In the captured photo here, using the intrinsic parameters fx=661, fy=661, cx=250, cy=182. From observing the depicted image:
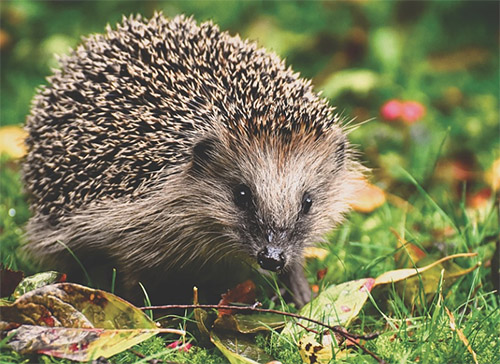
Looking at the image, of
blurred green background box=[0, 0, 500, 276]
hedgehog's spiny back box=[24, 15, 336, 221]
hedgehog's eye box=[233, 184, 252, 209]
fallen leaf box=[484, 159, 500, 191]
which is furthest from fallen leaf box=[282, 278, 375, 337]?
blurred green background box=[0, 0, 500, 276]

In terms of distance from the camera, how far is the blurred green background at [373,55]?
4.45 meters

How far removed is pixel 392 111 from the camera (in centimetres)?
447

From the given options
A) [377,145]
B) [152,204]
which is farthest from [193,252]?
[377,145]

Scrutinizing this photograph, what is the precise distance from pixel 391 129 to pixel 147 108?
90.7 inches

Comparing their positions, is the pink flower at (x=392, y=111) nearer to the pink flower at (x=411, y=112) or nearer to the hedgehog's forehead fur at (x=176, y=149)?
the pink flower at (x=411, y=112)

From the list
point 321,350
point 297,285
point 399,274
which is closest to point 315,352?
point 321,350

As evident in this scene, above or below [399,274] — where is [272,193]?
above

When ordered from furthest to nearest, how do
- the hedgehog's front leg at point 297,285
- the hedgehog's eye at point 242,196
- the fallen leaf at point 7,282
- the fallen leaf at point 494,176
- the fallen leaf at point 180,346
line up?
the fallen leaf at point 494,176, the hedgehog's front leg at point 297,285, the hedgehog's eye at point 242,196, the fallen leaf at point 7,282, the fallen leaf at point 180,346

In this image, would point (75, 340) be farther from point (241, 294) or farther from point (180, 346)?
point (241, 294)

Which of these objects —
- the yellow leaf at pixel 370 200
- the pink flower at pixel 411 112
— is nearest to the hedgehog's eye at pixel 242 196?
the yellow leaf at pixel 370 200

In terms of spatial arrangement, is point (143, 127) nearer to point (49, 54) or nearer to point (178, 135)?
point (178, 135)

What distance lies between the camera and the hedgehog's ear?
2.60 meters

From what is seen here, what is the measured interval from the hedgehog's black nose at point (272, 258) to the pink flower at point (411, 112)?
91.9 inches

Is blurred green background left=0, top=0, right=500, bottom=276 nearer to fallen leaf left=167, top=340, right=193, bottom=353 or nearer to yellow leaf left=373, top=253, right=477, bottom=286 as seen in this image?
yellow leaf left=373, top=253, right=477, bottom=286
